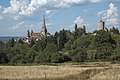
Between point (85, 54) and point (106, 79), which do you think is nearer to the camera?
point (106, 79)

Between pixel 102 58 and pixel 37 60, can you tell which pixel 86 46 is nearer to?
pixel 102 58

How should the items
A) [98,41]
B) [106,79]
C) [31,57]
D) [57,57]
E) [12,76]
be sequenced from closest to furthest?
1. [106,79]
2. [12,76]
3. [57,57]
4. [31,57]
5. [98,41]

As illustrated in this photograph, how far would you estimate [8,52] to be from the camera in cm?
12862

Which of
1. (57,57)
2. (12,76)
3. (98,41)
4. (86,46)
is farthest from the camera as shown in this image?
(86,46)

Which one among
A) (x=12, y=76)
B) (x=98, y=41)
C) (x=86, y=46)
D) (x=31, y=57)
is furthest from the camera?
(x=86, y=46)

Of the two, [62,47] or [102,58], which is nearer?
[102,58]

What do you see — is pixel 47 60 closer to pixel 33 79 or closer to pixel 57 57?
pixel 57 57

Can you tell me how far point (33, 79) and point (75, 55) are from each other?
8516 centimetres

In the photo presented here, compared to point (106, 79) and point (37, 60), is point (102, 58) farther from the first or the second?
point (106, 79)

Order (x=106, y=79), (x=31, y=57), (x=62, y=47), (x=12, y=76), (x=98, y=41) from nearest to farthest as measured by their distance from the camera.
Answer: (x=106, y=79)
(x=12, y=76)
(x=31, y=57)
(x=98, y=41)
(x=62, y=47)

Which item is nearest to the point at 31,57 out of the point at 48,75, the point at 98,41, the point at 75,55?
the point at 75,55

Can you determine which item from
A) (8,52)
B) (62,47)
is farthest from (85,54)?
(62,47)

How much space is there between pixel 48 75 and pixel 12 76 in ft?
15.3

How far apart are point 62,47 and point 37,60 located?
65.8m
